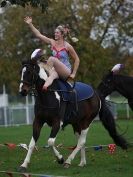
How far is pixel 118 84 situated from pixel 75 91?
11.1 feet

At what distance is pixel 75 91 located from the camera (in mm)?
12203

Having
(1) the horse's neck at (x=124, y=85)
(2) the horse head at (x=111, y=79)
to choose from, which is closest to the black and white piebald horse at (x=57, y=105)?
(1) the horse's neck at (x=124, y=85)

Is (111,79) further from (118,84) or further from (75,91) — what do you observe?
(75,91)

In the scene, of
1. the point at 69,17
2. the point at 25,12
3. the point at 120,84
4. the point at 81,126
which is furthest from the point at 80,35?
the point at 81,126

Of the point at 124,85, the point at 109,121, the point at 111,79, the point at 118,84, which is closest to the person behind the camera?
the point at 109,121

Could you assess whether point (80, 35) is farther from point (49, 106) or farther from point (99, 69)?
point (49, 106)

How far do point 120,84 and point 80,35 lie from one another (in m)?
26.3

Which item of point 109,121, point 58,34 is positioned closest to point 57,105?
point 58,34

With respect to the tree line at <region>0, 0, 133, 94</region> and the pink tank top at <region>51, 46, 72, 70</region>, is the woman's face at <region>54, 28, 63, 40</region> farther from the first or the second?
the tree line at <region>0, 0, 133, 94</region>

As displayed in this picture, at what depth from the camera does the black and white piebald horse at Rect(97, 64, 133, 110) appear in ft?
49.4

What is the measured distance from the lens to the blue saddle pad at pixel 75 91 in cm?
1189

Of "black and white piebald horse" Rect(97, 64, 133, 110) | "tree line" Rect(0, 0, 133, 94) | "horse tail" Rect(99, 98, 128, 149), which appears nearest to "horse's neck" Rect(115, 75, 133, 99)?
"black and white piebald horse" Rect(97, 64, 133, 110)

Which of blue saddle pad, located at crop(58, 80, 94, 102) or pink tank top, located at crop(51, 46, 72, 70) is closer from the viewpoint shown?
blue saddle pad, located at crop(58, 80, 94, 102)

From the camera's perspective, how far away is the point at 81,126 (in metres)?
12.6
